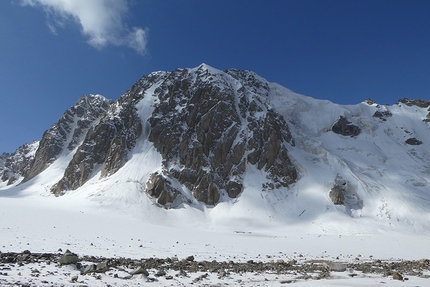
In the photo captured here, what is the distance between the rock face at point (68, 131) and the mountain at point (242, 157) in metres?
1.00

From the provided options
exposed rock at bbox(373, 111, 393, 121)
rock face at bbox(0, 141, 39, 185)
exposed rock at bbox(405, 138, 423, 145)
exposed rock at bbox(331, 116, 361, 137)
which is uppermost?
exposed rock at bbox(373, 111, 393, 121)

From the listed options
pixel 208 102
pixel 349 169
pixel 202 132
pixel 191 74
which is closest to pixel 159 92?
pixel 191 74

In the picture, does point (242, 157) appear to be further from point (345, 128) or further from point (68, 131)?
point (68, 131)

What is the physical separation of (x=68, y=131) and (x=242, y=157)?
9088 centimetres

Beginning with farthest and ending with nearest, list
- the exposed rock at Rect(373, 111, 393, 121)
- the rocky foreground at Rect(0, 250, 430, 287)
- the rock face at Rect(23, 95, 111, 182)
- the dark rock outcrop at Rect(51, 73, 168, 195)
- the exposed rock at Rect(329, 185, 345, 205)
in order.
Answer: the rock face at Rect(23, 95, 111, 182), the exposed rock at Rect(373, 111, 393, 121), the dark rock outcrop at Rect(51, 73, 168, 195), the exposed rock at Rect(329, 185, 345, 205), the rocky foreground at Rect(0, 250, 430, 287)

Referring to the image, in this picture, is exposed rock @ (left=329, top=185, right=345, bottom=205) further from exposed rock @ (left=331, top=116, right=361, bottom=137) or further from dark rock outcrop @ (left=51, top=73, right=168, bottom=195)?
dark rock outcrop @ (left=51, top=73, right=168, bottom=195)

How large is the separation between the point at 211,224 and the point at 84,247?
4466 cm

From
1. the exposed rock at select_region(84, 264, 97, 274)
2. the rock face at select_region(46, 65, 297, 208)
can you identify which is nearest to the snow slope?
the rock face at select_region(46, 65, 297, 208)

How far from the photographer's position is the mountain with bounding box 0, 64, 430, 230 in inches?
2675

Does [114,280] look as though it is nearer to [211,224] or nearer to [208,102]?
[211,224]

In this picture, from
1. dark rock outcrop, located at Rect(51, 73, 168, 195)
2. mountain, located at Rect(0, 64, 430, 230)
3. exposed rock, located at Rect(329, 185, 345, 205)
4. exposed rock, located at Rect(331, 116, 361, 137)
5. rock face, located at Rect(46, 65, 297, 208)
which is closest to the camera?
exposed rock, located at Rect(329, 185, 345, 205)

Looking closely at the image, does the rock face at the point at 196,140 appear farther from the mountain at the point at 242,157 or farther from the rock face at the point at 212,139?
the mountain at the point at 242,157

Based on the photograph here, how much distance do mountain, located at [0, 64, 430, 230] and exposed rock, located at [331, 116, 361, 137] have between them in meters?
0.34

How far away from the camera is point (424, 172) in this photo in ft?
281
